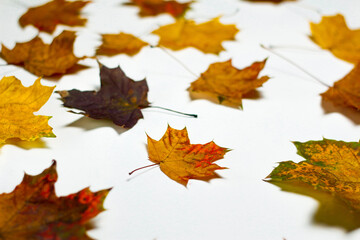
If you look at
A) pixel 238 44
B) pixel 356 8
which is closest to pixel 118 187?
pixel 238 44

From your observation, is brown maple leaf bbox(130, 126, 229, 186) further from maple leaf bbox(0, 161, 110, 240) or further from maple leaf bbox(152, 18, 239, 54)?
maple leaf bbox(152, 18, 239, 54)

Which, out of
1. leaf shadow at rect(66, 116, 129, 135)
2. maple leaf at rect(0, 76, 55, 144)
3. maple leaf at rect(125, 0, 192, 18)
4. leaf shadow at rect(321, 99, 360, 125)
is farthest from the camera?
maple leaf at rect(125, 0, 192, 18)

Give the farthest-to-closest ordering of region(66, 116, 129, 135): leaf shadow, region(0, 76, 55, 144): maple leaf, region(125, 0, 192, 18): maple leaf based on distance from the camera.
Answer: region(125, 0, 192, 18): maple leaf < region(66, 116, 129, 135): leaf shadow < region(0, 76, 55, 144): maple leaf

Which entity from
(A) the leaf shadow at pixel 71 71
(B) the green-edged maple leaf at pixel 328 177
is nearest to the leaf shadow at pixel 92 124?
(A) the leaf shadow at pixel 71 71

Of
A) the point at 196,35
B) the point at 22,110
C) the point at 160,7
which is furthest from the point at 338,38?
the point at 22,110

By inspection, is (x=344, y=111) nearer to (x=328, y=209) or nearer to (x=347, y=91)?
(x=347, y=91)

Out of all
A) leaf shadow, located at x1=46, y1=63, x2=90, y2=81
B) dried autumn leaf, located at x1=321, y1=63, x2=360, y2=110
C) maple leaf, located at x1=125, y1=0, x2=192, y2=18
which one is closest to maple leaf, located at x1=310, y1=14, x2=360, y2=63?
dried autumn leaf, located at x1=321, y1=63, x2=360, y2=110

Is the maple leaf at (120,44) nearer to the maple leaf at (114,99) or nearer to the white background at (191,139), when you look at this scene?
the white background at (191,139)

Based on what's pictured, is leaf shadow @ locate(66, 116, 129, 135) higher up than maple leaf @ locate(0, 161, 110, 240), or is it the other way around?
maple leaf @ locate(0, 161, 110, 240)
